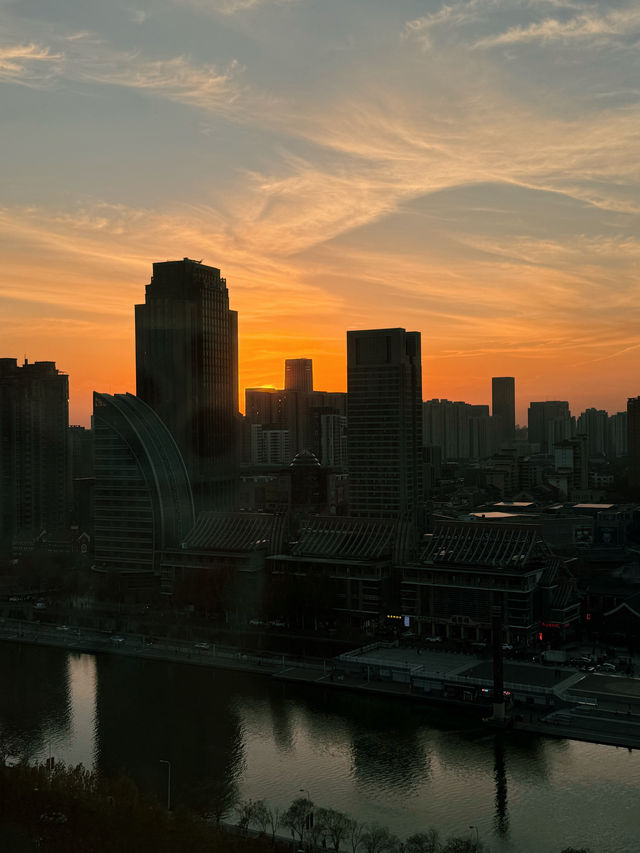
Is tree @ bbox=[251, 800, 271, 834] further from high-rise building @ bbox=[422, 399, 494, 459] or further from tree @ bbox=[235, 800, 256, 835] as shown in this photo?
high-rise building @ bbox=[422, 399, 494, 459]

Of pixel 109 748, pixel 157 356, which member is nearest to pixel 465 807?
pixel 109 748

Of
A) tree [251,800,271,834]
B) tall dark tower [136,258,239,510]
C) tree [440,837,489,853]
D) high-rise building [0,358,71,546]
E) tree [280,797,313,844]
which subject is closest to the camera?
tree [440,837,489,853]

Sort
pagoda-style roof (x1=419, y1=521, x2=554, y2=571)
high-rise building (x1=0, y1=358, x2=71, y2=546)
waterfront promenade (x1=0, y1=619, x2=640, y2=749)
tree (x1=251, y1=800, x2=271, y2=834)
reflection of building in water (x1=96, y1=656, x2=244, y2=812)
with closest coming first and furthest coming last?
tree (x1=251, y1=800, x2=271, y2=834)
reflection of building in water (x1=96, y1=656, x2=244, y2=812)
waterfront promenade (x1=0, y1=619, x2=640, y2=749)
pagoda-style roof (x1=419, y1=521, x2=554, y2=571)
high-rise building (x1=0, y1=358, x2=71, y2=546)

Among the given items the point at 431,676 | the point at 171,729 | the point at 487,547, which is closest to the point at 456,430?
the point at 487,547

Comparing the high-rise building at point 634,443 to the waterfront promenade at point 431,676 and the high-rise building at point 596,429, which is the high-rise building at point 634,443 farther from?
the high-rise building at point 596,429

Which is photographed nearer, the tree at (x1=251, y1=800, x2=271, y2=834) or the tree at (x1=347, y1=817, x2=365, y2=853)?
the tree at (x1=347, y1=817, x2=365, y2=853)

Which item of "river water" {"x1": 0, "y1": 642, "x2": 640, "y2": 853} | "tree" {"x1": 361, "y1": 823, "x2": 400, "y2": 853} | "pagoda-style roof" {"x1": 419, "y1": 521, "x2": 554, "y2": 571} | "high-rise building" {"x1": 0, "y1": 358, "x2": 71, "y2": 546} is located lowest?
"river water" {"x1": 0, "y1": 642, "x2": 640, "y2": 853}

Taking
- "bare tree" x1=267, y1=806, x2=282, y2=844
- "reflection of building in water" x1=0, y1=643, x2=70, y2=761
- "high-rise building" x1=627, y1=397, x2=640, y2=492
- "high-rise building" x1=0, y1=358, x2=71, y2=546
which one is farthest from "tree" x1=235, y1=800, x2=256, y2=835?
"high-rise building" x1=627, y1=397, x2=640, y2=492

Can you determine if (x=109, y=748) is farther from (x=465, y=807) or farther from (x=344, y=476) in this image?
(x=344, y=476)
